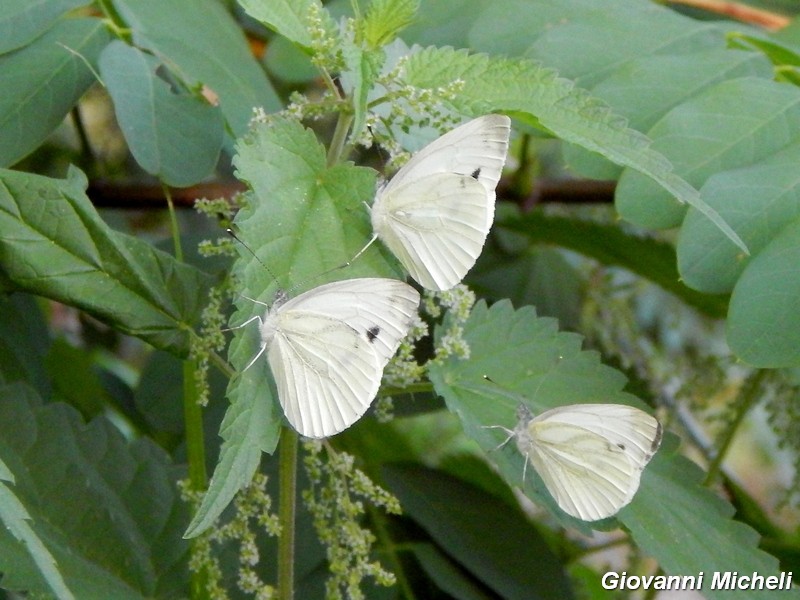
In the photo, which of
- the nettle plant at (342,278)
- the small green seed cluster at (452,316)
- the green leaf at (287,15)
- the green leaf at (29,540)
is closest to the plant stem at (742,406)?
the nettle plant at (342,278)

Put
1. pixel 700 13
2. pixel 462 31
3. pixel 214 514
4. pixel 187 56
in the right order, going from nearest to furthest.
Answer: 1. pixel 214 514
2. pixel 187 56
3. pixel 462 31
4. pixel 700 13

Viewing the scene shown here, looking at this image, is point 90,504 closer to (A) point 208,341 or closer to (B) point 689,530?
(A) point 208,341

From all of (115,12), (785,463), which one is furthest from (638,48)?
(785,463)

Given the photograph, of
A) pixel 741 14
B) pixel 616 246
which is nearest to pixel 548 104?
pixel 616 246

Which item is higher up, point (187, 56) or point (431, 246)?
point (187, 56)

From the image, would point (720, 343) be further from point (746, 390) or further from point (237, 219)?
point (237, 219)

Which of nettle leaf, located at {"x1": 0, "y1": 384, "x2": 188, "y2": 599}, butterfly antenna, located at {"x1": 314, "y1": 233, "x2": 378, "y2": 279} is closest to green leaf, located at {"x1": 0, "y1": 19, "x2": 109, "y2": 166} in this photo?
nettle leaf, located at {"x1": 0, "y1": 384, "x2": 188, "y2": 599}

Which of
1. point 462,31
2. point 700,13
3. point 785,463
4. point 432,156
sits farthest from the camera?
point 785,463

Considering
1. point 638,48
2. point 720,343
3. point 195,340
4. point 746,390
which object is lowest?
point 720,343

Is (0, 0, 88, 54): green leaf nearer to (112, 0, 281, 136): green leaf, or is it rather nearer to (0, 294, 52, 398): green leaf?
(112, 0, 281, 136): green leaf
